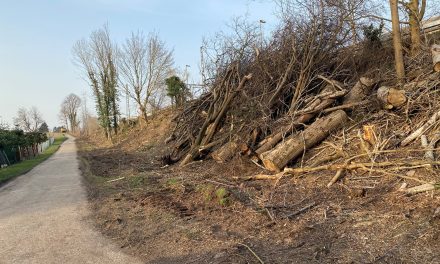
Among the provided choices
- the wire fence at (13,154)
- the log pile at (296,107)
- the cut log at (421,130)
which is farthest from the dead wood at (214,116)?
the wire fence at (13,154)

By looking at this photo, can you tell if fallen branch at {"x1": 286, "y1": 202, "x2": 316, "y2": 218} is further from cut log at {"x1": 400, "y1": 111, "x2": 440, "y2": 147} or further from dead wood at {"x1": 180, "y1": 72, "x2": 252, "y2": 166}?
dead wood at {"x1": 180, "y1": 72, "x2": 252, "y2": 166}

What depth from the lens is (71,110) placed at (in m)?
97.2

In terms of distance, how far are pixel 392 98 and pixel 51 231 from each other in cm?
711

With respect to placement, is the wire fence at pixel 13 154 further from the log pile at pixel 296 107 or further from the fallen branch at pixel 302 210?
the fallen branch at pixel 302 210

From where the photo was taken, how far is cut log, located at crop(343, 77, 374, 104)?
29.7 feet

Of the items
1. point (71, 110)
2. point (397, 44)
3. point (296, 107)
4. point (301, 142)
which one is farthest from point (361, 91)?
point (71, 110)

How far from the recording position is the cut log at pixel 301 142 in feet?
26.4

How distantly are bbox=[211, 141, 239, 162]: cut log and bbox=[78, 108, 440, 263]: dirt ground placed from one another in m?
1.18

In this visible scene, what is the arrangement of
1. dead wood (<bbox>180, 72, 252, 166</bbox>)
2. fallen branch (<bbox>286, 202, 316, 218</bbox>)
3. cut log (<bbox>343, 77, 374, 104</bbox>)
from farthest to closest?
dead wood (<bbox>180, 72, 252, 166</bbox>) < cut log (<bbox>343, 77, 374, 104</bbox>) < fallen branch (<bbox>286, 202, 316, 218</bbox>)

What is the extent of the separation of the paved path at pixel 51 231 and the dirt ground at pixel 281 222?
1.01 ft

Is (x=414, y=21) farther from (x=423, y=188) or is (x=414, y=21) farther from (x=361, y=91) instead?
(x=423, y=188)

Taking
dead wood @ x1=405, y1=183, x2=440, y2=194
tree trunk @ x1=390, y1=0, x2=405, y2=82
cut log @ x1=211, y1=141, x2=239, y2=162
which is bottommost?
dead wood @ x1=405, y1=183, x2=440, y2=194

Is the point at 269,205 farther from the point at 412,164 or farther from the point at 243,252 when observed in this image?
the point at 412,164

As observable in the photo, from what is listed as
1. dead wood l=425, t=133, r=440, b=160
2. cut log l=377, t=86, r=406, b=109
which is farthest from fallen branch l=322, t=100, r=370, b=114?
dead wood l=425, t=133, r=440, b=160
